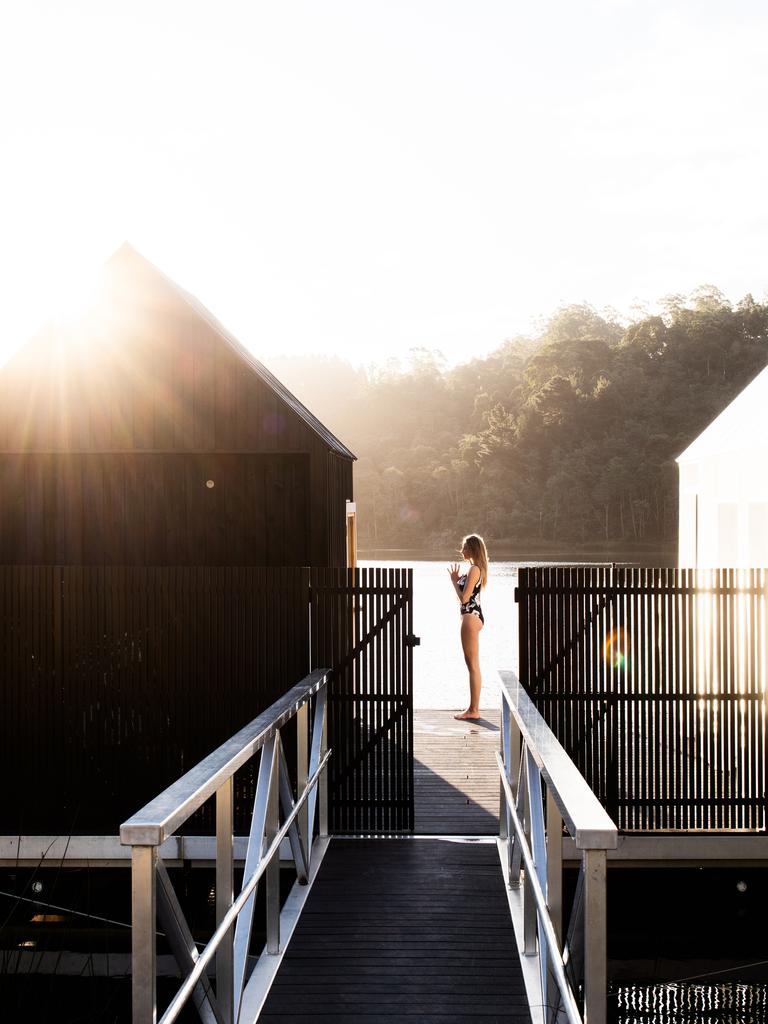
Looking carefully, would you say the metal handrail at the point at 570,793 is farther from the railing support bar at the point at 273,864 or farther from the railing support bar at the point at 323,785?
the railing support bar at the point at 323,785

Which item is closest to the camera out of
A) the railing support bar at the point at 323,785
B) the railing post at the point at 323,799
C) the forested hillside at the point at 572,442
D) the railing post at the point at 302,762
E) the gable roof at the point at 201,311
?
the railing post at the point at 302,762

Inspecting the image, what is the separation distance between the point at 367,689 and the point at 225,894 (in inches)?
155

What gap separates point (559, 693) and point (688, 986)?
2.26 metres

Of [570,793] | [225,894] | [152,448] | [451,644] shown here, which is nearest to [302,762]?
[225,894]

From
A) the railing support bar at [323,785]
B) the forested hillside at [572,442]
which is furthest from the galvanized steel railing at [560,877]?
the forested hillside at [572,442]

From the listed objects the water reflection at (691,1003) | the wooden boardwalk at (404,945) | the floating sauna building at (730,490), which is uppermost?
the floating sauna building at (730,490)

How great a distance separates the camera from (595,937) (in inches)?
120

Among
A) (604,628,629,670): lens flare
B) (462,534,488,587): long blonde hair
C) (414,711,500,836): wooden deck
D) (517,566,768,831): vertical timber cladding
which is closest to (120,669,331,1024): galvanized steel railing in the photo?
(414,711,500,836): wooden deck

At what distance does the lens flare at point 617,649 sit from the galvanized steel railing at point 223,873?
8.01ft

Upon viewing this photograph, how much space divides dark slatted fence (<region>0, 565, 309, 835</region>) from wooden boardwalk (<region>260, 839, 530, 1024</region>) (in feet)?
5.28

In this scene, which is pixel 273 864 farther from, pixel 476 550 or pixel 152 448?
pixel 152 448

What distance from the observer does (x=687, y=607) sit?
306 inches

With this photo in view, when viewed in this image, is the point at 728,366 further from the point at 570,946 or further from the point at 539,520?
the point at 570,946

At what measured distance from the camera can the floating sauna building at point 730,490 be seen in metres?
12.6
